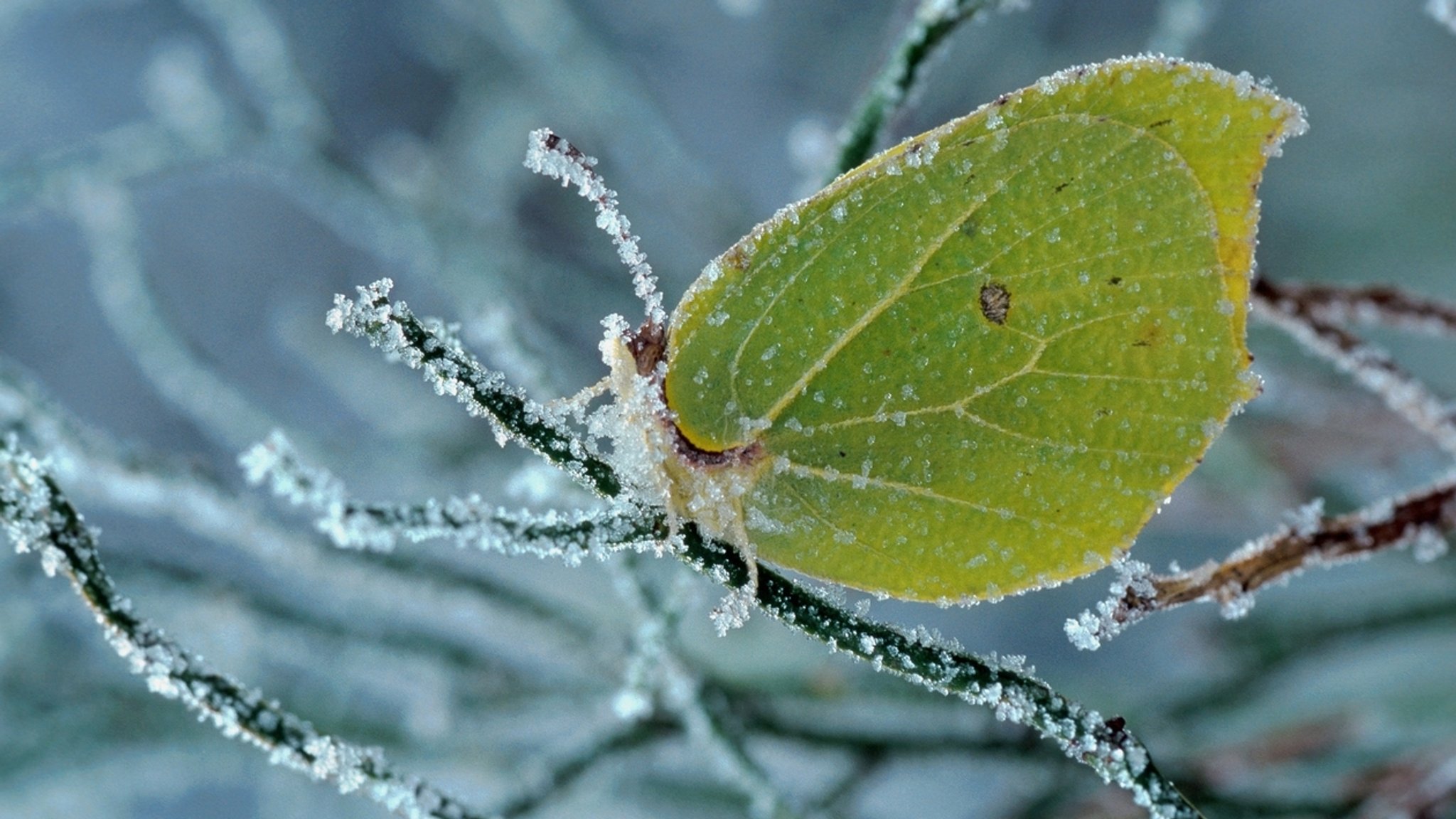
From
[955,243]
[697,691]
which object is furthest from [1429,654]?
[955,243]

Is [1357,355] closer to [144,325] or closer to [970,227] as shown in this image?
[970,227]

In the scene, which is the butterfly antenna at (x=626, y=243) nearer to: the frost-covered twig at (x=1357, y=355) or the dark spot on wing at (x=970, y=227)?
the dark spot on wing at (x=970, y=227)

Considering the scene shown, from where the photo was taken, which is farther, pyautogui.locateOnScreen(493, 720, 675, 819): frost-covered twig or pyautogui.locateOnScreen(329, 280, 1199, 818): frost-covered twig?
pyautogui.locateOnScreen(493, 720, 675, 819): frost-covered twig

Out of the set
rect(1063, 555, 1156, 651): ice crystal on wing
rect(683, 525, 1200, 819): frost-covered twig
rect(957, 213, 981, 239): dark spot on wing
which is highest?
rect(957, 213, 981, 239): dark spot on wing

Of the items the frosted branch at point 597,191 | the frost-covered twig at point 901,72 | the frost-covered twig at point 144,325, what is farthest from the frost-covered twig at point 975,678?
the frost-covered twig at point 144,325

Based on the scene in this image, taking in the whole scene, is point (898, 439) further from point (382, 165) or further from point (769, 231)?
point (382, 165)

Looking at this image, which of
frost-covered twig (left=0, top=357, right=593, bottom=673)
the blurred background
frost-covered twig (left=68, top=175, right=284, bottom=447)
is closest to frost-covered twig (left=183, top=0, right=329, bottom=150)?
the blurred background

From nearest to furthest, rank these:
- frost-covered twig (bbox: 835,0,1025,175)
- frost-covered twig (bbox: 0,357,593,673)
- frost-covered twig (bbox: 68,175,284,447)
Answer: frost-covered twig (bbox: 835,0,1025,175) < frost-covered twig (bbox: 0,357,593,673) < frost-covered twig (bbox: 68,175,284,447)

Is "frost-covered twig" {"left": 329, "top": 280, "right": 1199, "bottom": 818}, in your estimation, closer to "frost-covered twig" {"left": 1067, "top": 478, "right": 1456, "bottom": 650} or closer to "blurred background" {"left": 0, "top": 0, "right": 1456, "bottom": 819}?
"frost-covered twig" {"left": 1067, "top": 478, "right": 1456, "bottom": 650}
